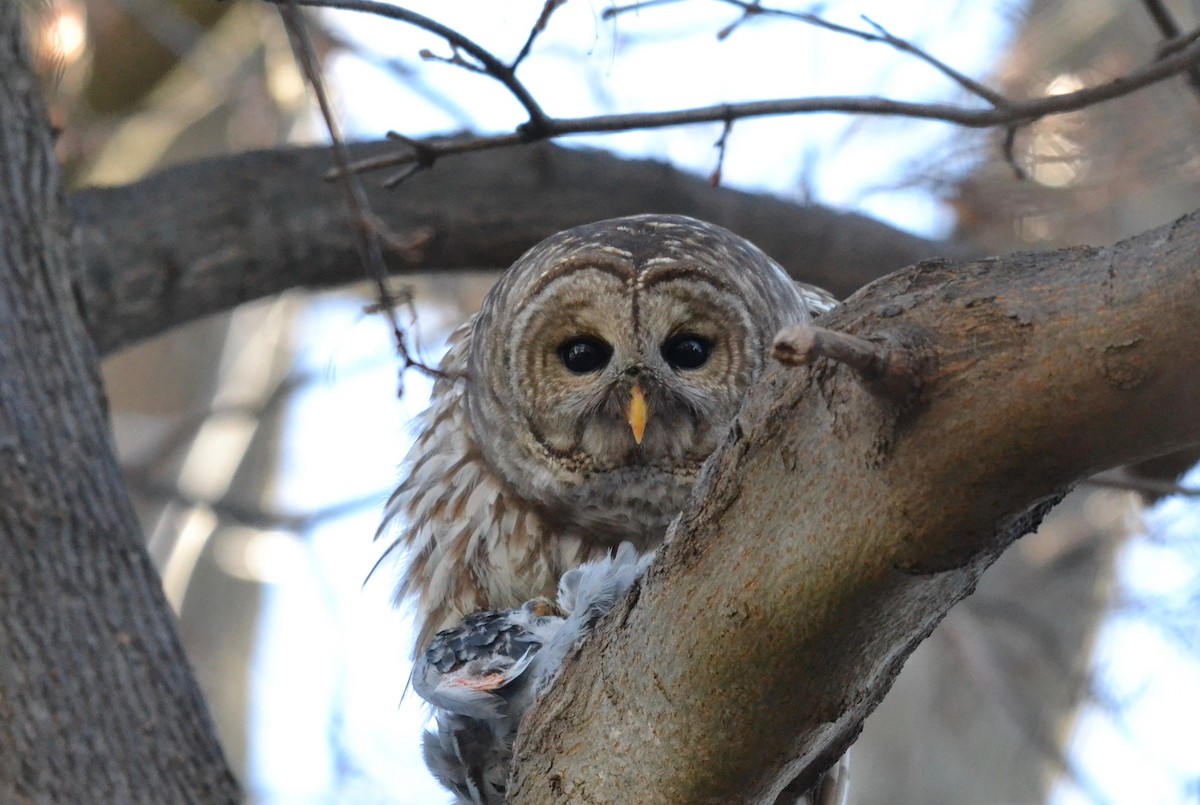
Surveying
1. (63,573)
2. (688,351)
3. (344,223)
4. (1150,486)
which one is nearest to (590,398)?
(688,351)

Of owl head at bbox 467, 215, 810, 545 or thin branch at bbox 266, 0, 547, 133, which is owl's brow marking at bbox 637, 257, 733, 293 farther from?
thin branch at bbox 266, 0, 547, 133

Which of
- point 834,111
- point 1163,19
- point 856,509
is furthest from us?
point 1163,19

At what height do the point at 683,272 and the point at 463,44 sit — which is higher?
the point at 463,44

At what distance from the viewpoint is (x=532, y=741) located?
239 cm

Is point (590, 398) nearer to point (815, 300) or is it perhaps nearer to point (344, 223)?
point (815, 300)

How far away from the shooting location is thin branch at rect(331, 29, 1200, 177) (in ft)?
8.90

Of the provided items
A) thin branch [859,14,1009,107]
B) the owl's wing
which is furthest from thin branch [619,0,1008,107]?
the owl's wing

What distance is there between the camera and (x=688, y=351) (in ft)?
11.4

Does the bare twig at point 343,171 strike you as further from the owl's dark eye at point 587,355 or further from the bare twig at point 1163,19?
the bare twig at point 1163,19

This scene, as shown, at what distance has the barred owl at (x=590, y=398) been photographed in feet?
11.1

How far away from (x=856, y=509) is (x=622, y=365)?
149 centimetres

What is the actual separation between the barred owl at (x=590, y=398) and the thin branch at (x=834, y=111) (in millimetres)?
690

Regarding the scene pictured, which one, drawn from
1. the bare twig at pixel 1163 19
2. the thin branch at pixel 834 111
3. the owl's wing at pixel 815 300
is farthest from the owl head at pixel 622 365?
the bare twig at pixel 1163 19

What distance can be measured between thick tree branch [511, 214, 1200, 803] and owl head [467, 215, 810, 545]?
41.9 inches
